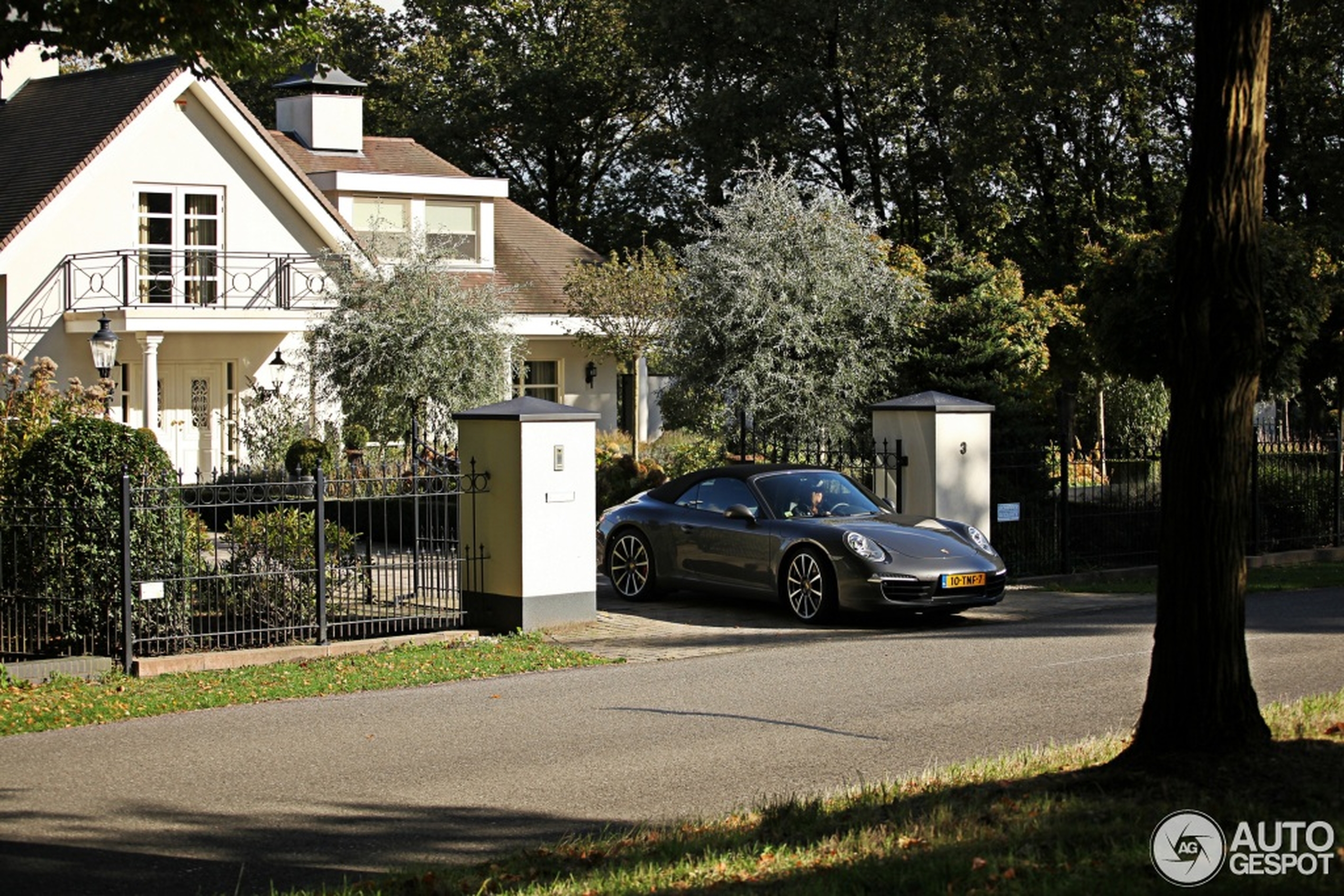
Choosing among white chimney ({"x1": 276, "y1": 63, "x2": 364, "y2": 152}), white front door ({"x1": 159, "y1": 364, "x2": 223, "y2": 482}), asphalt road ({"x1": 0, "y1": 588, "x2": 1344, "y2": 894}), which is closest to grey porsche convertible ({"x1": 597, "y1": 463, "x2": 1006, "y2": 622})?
asphalt road ({"x1": 0, "y1": 588, "x2": 1344, "y2": 894})

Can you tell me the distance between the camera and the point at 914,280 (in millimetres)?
24406

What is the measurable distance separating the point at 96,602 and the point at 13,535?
1003 millimetres

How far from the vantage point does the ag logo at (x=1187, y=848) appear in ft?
19.1

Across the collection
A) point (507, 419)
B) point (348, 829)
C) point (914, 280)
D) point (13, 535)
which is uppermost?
point (914, 280)

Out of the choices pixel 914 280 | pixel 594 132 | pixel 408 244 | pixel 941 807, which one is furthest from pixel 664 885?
pixel 594 132

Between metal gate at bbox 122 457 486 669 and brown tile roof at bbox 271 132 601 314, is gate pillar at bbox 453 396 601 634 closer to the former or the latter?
metal gate at bbox 122 457 486 669

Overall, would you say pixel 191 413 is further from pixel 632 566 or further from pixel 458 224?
pixel 632 566

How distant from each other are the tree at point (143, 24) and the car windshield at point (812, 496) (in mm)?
6385

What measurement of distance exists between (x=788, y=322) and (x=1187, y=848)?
1763cm

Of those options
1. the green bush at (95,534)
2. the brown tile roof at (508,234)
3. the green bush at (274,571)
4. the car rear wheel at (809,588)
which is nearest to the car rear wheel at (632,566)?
the car rear wheel at (809,588)

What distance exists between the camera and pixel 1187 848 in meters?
6.06

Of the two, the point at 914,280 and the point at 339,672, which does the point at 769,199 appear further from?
the point at 339,672

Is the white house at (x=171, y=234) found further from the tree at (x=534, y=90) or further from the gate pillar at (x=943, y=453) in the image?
the tree at (x=534, y=90)

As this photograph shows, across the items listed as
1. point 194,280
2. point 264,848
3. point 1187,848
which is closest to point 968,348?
point 194,280
